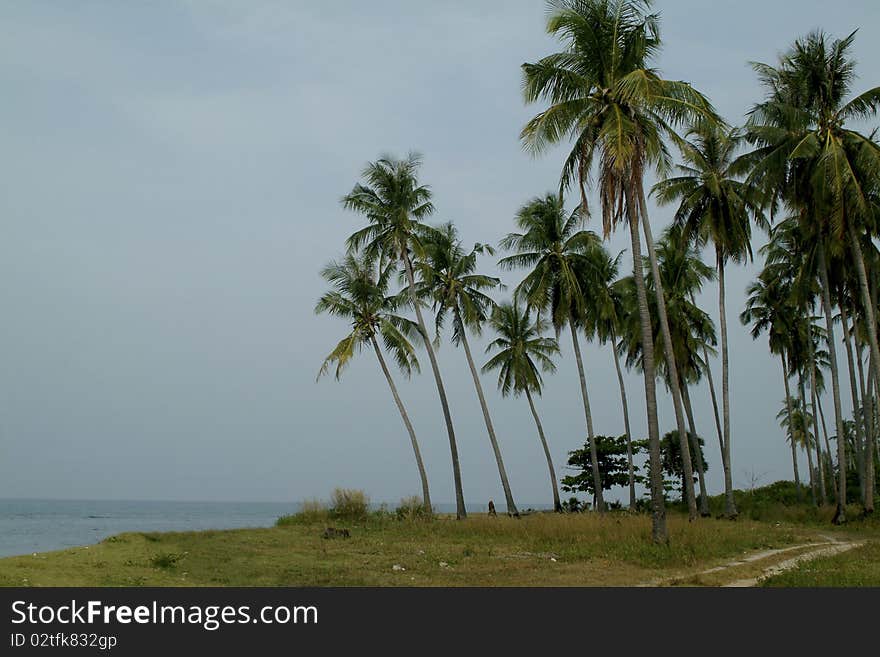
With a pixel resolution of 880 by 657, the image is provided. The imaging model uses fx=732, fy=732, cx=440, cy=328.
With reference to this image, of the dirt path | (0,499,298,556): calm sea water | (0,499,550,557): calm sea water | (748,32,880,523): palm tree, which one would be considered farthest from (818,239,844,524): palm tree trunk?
(0,499,298,556): calm sea water

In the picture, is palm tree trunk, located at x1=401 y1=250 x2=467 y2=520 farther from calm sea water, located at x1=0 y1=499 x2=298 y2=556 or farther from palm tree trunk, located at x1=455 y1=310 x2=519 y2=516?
calm sea water, located at x1=0 y1=499 x2=298 y2=556

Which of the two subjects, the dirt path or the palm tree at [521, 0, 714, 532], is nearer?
the dirt path

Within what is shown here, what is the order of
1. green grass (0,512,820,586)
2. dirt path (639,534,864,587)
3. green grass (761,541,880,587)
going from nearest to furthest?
green grass (761,541,880,587) < dirt path (639,534,864,587) < green grass (0,512,820,586)

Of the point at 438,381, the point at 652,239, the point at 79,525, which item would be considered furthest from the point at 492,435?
the point at 79,525

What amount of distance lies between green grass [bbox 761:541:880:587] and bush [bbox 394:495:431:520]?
17225 mm

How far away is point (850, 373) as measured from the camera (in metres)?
30.4

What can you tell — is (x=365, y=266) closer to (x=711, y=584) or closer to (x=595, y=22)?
(x=595, y=22)

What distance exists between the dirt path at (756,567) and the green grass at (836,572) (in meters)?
0.37

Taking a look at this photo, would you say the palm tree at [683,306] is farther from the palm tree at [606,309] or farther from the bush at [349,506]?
the bush at [349,506]

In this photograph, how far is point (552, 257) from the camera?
34.8 meters

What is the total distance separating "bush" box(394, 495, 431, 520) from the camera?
30.1m

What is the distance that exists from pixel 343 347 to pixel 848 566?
23.4 metres

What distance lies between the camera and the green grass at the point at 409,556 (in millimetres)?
13508
